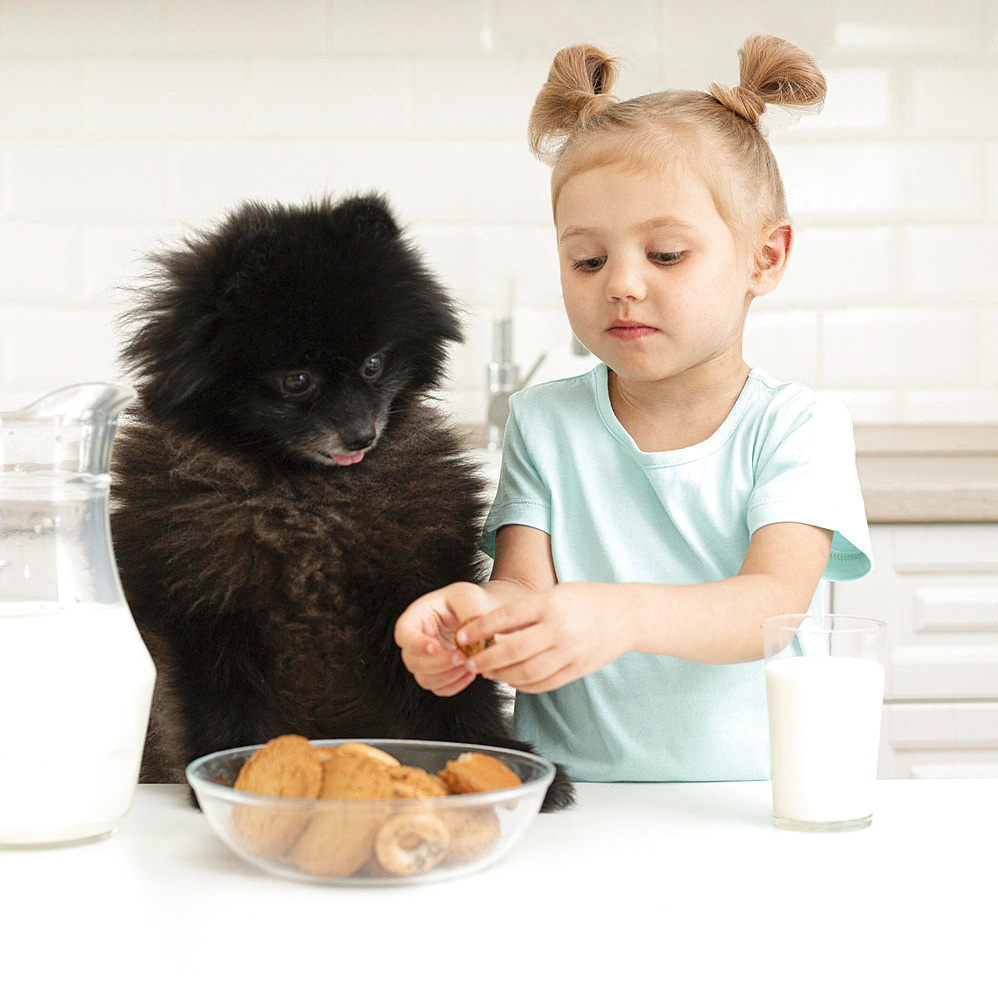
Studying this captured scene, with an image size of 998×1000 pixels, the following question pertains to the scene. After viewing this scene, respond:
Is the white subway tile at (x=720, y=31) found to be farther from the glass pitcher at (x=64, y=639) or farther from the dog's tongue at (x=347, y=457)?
the glass pitcher at (x=64, y=639)

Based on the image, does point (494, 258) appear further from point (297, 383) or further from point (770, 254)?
point (297, 383)

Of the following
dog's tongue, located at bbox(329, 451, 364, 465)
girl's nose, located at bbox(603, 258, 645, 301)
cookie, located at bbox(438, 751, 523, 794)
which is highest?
girl's nose, located at bbox(603, 258, 645, 301)

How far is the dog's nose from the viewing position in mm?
839

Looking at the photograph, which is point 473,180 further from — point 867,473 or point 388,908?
point 388,908

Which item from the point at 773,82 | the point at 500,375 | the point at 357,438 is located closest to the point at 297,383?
the point at 357,438

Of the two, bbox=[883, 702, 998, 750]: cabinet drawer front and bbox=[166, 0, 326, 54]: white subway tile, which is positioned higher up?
bbox=[166, 0, 326, 54]: white subway tile

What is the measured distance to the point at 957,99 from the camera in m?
2.27

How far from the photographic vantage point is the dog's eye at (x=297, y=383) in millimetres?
822

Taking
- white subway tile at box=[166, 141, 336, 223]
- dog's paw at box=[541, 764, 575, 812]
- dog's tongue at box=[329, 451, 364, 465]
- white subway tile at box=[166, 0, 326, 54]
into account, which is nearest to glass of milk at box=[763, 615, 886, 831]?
dog's paw at box=[541, 764, 575, 812]

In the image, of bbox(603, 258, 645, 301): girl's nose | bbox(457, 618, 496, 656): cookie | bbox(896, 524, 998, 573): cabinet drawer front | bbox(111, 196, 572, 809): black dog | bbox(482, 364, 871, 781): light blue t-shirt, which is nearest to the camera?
bbox(457, 618, 496, 656): cookie

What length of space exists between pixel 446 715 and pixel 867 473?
4.14 feet

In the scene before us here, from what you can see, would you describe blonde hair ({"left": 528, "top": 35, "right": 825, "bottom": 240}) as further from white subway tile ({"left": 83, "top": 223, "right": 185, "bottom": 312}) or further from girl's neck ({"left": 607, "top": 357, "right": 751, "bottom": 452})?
white subway tile ({"left": 83, "top": 223, "right": 185, "bottom": 312})

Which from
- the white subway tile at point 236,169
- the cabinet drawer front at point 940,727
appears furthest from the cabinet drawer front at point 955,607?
the white subway tile at point 236,169

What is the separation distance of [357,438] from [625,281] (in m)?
0.29
